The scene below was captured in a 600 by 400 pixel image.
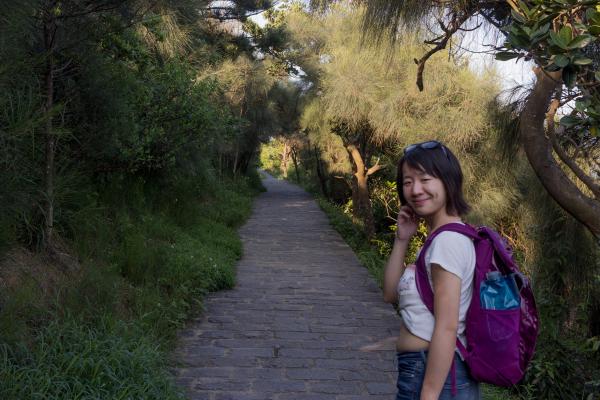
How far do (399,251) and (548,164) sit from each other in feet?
5.92

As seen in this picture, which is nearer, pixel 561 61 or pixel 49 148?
pixel 561 61

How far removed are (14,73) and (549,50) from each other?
270 centimetres

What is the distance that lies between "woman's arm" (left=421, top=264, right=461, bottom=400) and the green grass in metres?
2.21

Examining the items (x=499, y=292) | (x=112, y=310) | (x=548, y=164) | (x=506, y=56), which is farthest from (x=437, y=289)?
(x=112, y=310)

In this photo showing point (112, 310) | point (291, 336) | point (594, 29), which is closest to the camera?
point (594, 29)

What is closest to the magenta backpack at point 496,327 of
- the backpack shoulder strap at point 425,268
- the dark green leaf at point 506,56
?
the backpack shoulder strap at point 425,268

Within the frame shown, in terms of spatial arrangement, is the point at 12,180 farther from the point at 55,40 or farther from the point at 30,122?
the point at 55,40

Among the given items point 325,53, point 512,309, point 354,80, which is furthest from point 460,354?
point 325,53

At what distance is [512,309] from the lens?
5.72 ft

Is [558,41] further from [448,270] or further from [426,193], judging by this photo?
[448,270]

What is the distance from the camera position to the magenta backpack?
5.72 feet

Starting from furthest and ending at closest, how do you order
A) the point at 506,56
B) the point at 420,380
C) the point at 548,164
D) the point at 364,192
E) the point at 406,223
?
the point at 364,192 → the point at 548,164 → the point at 506,56 → the point at 406,223 → the point at 420,380

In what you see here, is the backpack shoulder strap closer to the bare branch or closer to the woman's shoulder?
the woman's shoulder

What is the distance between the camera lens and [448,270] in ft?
5.76
